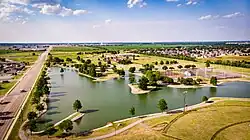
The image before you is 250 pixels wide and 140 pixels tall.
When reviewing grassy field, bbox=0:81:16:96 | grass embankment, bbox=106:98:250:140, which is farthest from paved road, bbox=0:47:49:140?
grass embankment, bbox=106:98:250:140

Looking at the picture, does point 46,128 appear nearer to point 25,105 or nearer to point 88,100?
point 25,105

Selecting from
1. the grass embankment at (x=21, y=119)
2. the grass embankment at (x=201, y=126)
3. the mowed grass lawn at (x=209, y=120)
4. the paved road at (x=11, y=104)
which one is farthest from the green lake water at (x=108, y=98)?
the mowed grass lawn at (x=209, y=120)

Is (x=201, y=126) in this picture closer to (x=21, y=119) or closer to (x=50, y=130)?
(x=50, y=130)

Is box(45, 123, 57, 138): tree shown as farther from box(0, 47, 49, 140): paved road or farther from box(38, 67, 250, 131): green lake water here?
box(0, 47, 49, 140): paved road

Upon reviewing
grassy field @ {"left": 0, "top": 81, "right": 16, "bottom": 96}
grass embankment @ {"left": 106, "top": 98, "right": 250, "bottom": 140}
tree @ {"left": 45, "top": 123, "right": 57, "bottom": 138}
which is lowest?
tree @ {"left": 45, "top": 123, "right": 57, "bottom": 138}

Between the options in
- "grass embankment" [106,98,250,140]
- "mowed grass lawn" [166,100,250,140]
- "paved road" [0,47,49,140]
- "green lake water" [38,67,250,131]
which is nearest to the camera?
"grass embankment" [106,98,250,140]
